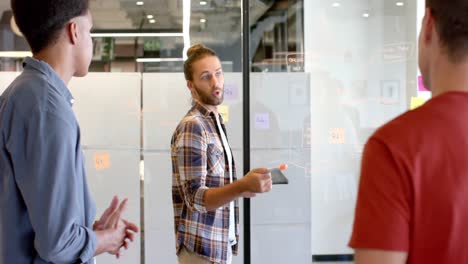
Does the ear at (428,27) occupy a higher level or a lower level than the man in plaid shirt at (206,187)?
higher

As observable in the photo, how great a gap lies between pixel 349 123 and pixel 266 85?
2.50ft

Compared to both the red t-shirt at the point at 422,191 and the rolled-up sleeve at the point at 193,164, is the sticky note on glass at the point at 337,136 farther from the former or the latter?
the red t-shirt at the point at 422,191

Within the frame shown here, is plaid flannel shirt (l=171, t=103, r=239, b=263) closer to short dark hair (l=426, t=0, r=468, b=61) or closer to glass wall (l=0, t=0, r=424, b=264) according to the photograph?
short dark hair (l=426, t=0, r=468, b=61)

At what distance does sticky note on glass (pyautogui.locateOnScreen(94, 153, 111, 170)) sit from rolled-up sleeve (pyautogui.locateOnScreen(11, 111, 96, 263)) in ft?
8.50

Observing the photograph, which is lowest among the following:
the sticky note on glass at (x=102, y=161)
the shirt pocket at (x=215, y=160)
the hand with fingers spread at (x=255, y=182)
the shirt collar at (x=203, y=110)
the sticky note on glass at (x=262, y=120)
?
the sticky note on glass at (x=102, y=161)

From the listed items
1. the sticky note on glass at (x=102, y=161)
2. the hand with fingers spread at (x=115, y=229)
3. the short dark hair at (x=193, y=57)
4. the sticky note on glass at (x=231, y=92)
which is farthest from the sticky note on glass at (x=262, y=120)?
the hand with fingers spread at (x=115, y=229)

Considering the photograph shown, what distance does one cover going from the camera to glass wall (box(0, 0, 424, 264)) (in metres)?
3.81

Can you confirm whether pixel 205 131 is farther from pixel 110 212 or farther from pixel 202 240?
pixel 110 212

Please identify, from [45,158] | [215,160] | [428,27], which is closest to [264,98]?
[215,160]

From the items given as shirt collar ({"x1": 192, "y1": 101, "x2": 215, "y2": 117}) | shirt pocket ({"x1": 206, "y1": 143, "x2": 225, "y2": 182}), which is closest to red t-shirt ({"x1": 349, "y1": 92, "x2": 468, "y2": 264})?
shirt pocket ({"x1": 206, "y1": 143, "x2": 225, "y2": 182})

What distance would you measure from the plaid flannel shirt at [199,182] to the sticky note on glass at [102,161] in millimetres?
1700

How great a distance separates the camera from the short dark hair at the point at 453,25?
93 cm

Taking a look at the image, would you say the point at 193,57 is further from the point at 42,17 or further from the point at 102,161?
the point at 102,161

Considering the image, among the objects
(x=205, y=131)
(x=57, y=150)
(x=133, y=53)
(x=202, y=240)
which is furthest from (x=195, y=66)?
(x=133, y=53)
